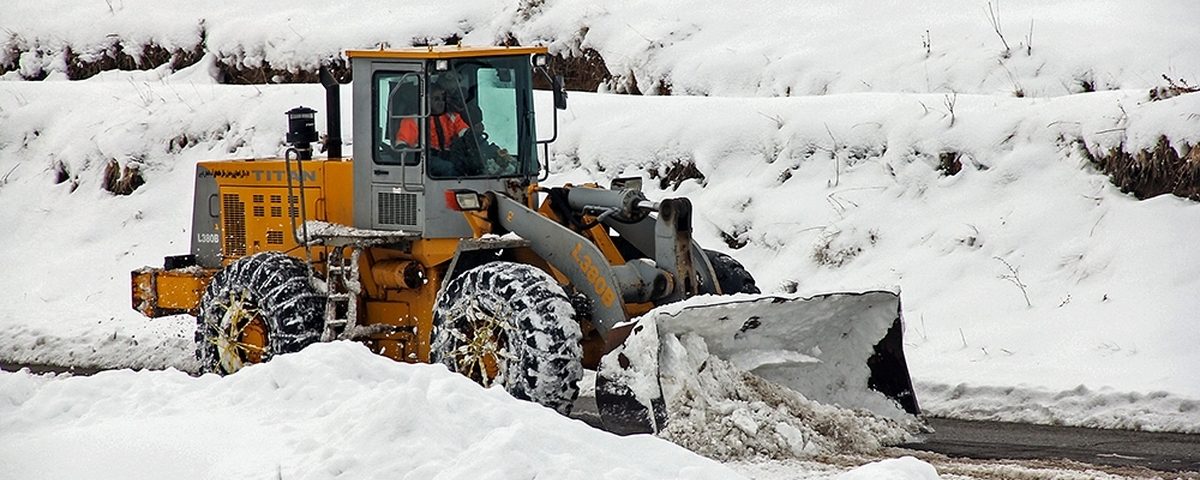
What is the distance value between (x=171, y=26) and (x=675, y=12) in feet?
25.7

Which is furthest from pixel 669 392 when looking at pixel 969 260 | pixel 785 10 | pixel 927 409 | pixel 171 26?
pixel 171 26

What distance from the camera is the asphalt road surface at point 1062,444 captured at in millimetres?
9023

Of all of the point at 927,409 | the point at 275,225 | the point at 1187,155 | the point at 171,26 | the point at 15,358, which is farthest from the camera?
the point at 171,26

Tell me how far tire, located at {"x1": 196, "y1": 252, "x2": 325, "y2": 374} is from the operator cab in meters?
0.68

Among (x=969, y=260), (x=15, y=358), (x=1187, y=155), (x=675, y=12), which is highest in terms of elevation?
(x=675, y=12)

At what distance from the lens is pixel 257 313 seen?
11320mm

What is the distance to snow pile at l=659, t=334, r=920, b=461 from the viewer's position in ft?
29.9

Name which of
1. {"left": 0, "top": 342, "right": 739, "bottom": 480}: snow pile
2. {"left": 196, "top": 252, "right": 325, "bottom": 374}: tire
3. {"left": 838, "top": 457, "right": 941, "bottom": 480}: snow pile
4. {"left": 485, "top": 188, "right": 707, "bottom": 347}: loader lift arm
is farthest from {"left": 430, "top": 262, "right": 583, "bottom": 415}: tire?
{"left": 838, "top": 457, "right": 941, "bottom": 480}: snow pile

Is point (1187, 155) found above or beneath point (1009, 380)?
above

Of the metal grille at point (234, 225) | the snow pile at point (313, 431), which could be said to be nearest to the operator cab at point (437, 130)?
the metal grille at point (234, 225)

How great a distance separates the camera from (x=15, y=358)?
14.5m

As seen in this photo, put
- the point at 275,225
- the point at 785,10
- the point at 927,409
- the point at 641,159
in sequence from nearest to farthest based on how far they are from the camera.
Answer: the point at 927,409
the point at 275,225
the point at 641,159
the point at 785,10

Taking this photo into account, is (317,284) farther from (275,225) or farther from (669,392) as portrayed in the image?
(669,392)

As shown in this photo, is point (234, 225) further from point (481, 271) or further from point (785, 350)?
point (785, 350)
